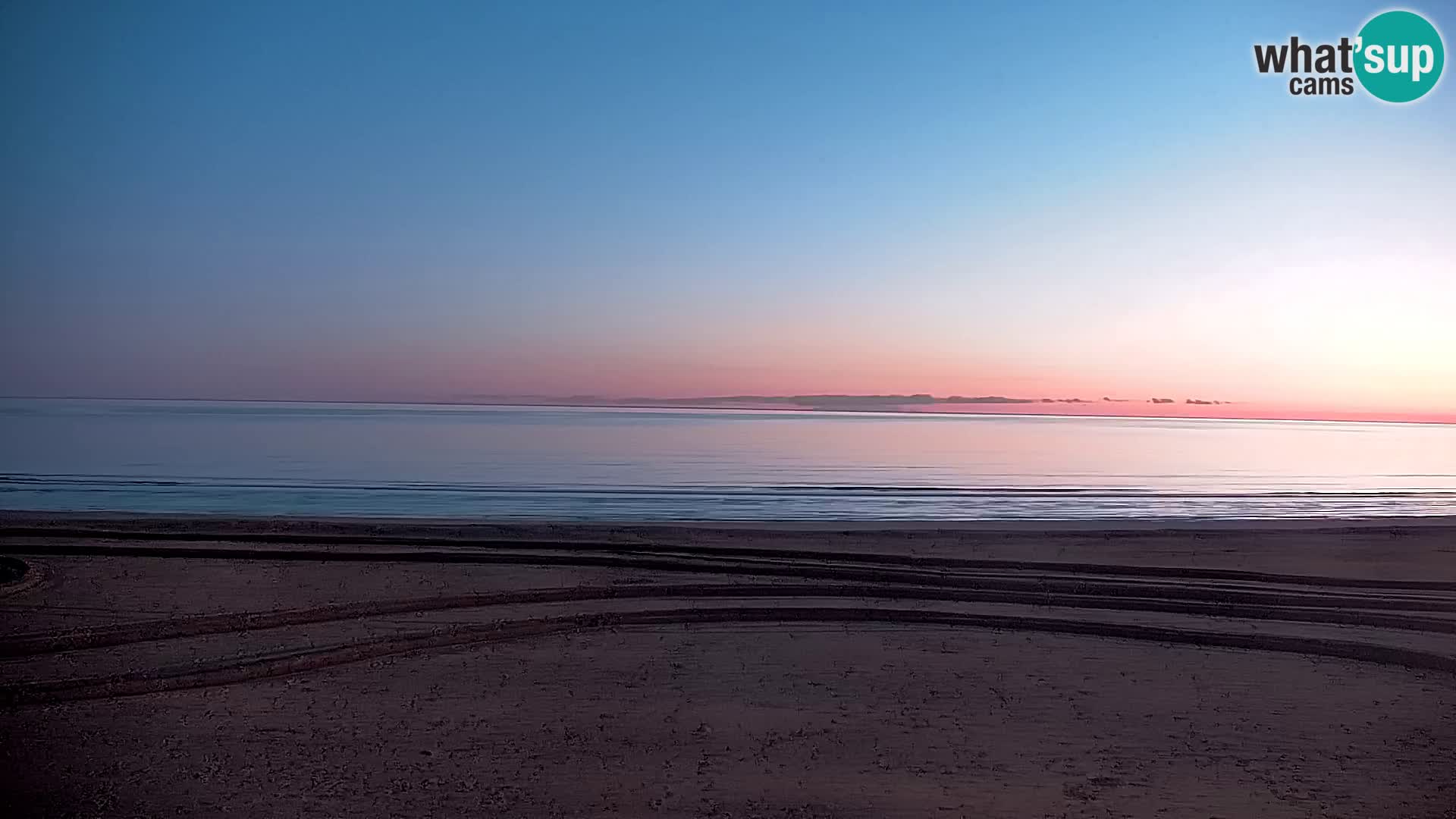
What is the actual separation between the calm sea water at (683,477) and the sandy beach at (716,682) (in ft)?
32.8

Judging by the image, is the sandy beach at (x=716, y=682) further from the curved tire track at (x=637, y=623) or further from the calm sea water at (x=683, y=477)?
the calm sea water at (x=683, y=477)

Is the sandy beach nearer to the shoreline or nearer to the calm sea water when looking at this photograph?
the shoreline

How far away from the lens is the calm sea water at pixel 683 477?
28.5m

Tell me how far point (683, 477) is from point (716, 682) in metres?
28.0

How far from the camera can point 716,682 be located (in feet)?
35.5

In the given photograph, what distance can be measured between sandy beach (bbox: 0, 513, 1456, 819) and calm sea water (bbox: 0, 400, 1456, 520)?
10.0m

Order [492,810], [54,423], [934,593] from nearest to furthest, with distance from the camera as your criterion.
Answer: [492,810] → [934,593] → [54,423]

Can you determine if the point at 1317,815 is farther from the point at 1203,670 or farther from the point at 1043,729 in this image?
the point at 1203,670

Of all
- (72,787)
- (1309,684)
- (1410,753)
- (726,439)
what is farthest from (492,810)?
(726,439)

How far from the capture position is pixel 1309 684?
11.1 m

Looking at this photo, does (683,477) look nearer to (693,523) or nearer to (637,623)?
(693,523)

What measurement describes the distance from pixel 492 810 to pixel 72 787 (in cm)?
342

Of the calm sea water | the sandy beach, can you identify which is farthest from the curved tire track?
the calm sea water

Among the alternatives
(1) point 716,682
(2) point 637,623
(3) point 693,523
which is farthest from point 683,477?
(1) point 716,682
